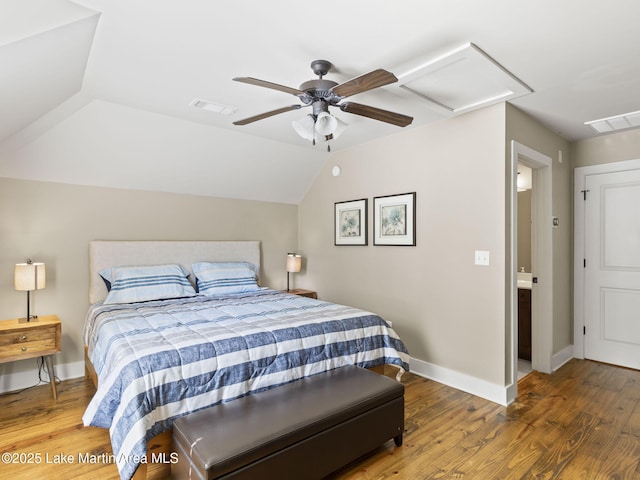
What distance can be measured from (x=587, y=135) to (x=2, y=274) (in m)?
5.79

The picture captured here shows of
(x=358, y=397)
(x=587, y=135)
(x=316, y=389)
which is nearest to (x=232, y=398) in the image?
(x=316, y=389)

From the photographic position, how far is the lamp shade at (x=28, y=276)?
114 inches

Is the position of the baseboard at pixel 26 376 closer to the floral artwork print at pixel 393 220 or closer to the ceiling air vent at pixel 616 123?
the floral artwork print at pixel 393 220

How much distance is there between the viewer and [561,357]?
376 centimetres

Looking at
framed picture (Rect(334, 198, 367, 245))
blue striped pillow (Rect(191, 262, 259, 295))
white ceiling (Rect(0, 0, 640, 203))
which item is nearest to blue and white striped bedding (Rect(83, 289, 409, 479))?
blue striped pillow (Rect(191, 262, 259, 295))

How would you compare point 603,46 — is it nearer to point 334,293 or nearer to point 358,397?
point 358,397

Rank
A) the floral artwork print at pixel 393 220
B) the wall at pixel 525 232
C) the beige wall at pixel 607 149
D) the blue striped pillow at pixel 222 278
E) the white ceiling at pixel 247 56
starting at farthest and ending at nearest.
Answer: the wall at pixel 525 232 → the blue striped pillow at pixel 222 278 → the floral artwork print at pixel 393 220 → the beige wall at pixel 607 149 → the white ceiling at pixel 247 56

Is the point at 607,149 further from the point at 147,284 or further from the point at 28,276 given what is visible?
the point at 28,276

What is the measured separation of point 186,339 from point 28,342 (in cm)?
168

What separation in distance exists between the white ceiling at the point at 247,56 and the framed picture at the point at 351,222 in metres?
1.04

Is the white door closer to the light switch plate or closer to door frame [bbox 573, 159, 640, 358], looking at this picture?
door frame [bbox 573, 159, 640, 358]

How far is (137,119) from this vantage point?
3.19m

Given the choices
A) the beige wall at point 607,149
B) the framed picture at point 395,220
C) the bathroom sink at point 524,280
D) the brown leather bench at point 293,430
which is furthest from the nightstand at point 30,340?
the beige wall at point 607,149

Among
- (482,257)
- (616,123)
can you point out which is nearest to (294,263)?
(482,257)
